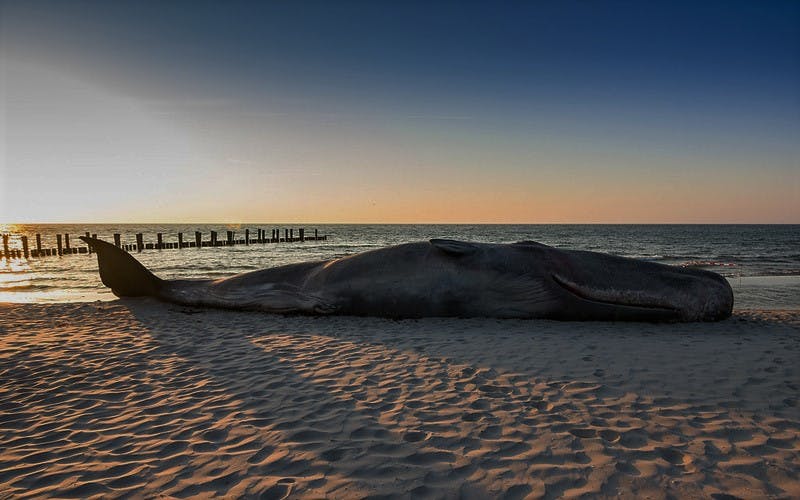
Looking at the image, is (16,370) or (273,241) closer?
(16,370)

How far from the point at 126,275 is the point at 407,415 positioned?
8870 millimetres

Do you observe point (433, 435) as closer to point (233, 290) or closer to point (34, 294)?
point (233, 290)

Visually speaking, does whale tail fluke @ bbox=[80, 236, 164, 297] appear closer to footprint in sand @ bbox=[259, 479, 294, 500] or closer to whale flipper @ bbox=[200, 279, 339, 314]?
whale flipper @ bbox=[200, 279, 339, 314]

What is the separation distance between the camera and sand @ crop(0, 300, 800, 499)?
9.14 feet

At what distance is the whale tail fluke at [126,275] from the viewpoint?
952 centimetres

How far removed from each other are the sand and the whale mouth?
53cm

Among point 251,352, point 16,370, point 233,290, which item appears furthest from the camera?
point 233,290

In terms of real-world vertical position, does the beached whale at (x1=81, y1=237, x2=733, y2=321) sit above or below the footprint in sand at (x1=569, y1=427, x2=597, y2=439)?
above

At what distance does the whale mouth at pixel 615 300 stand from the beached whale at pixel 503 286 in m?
0.02

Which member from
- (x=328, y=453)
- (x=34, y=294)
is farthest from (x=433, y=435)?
(x=34, y=294)

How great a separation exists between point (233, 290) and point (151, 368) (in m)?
3.70

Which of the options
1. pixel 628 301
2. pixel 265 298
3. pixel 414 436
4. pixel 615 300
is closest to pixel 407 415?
pixel 414 436

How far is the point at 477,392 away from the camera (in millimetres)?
4262

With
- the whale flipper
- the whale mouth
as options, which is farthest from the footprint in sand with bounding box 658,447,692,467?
the whale flipper
